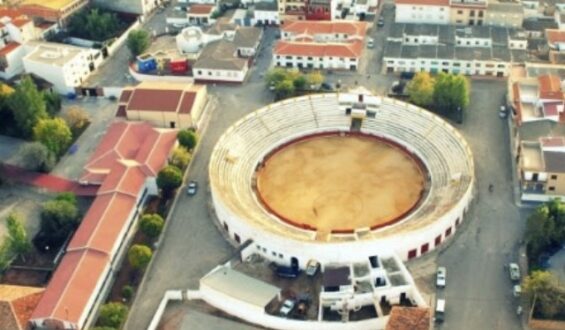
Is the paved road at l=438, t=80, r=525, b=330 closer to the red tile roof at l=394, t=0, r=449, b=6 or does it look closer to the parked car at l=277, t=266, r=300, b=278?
the parked car at l=277, t=266, r=300, b=278

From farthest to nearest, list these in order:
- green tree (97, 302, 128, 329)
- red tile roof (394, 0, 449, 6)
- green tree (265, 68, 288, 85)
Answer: red tile roof (394, 0, 449, 6)
green tree (265, 68, 288, 85)
green tree (97, 302, 128, 329)

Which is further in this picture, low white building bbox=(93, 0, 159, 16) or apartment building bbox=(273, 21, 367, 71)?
low white building bbox=(93, 0, 159, 16)

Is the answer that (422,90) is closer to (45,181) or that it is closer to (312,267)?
(312,267)

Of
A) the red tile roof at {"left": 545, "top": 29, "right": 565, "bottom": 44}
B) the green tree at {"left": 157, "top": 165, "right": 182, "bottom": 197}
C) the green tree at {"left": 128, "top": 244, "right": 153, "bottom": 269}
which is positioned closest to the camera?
the green tree at {"left": 128, "top": 244, "right": 153, "bottom": 269}

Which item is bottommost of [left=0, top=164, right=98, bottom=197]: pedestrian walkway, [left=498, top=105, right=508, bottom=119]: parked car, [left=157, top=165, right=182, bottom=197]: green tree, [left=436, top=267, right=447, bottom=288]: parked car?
[left=436, top=267, right=447, bottom=288]: parked car

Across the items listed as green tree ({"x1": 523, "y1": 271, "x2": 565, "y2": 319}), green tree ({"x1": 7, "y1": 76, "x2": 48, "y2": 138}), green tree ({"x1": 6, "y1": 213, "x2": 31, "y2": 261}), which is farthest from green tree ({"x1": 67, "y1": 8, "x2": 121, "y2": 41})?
green tree ({"x1": 523, "y1": 271, "x2": 565, "y2": 319})

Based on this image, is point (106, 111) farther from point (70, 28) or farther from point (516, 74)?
point (516, 74)
